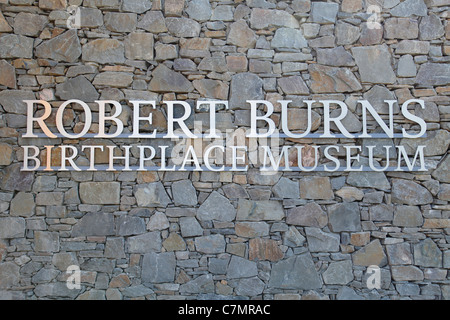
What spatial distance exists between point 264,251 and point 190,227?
0.74 metres

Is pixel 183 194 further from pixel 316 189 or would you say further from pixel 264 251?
pixel 316 189

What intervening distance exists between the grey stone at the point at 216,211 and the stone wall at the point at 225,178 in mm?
14

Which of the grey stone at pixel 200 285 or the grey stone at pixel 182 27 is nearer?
the grey stone at pixel 200 285

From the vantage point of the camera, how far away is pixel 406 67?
375cm

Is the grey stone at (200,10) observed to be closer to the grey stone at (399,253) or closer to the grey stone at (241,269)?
the grey stone at (241,269)

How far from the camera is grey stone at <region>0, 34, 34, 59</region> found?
370cm

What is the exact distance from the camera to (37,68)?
3707 millimetres

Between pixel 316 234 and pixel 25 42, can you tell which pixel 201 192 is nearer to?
pixel 316 234

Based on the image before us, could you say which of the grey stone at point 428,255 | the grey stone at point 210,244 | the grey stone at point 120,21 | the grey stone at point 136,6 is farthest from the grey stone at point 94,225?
the grey stone at point 428,255

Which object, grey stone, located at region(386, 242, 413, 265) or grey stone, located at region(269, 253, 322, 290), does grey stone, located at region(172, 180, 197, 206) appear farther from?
grey stone, located at region(386, 242, 413, 265)

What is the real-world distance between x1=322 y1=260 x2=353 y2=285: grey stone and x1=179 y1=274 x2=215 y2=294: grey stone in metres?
1.09

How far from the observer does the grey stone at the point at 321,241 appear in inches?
143

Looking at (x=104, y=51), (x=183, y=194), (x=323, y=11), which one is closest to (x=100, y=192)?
(x=183, y=194)

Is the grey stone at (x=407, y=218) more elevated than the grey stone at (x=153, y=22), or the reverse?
the grey stone at (x=153, y=22)
